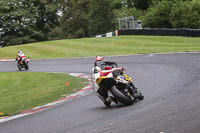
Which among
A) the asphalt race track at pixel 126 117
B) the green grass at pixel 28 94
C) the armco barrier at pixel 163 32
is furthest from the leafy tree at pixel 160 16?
the asphalt race track at pixel 126 117

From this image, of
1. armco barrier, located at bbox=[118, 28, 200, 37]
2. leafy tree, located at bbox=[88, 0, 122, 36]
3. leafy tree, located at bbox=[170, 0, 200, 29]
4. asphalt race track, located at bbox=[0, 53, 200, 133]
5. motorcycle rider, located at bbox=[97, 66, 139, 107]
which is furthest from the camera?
leafy tree, located at bbox=[88, 0, 122, 36]

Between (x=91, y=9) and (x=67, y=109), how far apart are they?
67160 millimetres

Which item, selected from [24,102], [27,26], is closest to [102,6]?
[27,26]

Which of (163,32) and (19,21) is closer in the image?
(163,32)

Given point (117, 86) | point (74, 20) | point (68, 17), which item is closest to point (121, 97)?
point (117, 86)

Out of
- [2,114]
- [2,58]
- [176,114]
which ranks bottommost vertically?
[2,58]

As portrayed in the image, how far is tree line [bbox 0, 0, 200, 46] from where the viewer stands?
184ft

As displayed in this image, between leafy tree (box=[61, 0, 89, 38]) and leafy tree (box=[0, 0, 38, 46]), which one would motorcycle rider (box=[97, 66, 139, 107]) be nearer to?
leafy tree (box=[0, 0, 38, 46])

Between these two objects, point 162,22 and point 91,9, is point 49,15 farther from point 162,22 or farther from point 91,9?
point 162,22

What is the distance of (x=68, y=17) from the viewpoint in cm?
7806

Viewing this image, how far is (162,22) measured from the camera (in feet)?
173

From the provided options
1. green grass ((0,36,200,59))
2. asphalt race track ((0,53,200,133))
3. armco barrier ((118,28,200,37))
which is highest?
asphalt race track ((0,53,200,133))

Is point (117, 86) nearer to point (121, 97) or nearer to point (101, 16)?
point (121, 97)

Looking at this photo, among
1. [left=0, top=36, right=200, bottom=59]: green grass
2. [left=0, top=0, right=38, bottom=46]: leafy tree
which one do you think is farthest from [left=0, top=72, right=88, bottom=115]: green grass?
[left=0, top=0, right=38, bottom=46]: leafy tree
